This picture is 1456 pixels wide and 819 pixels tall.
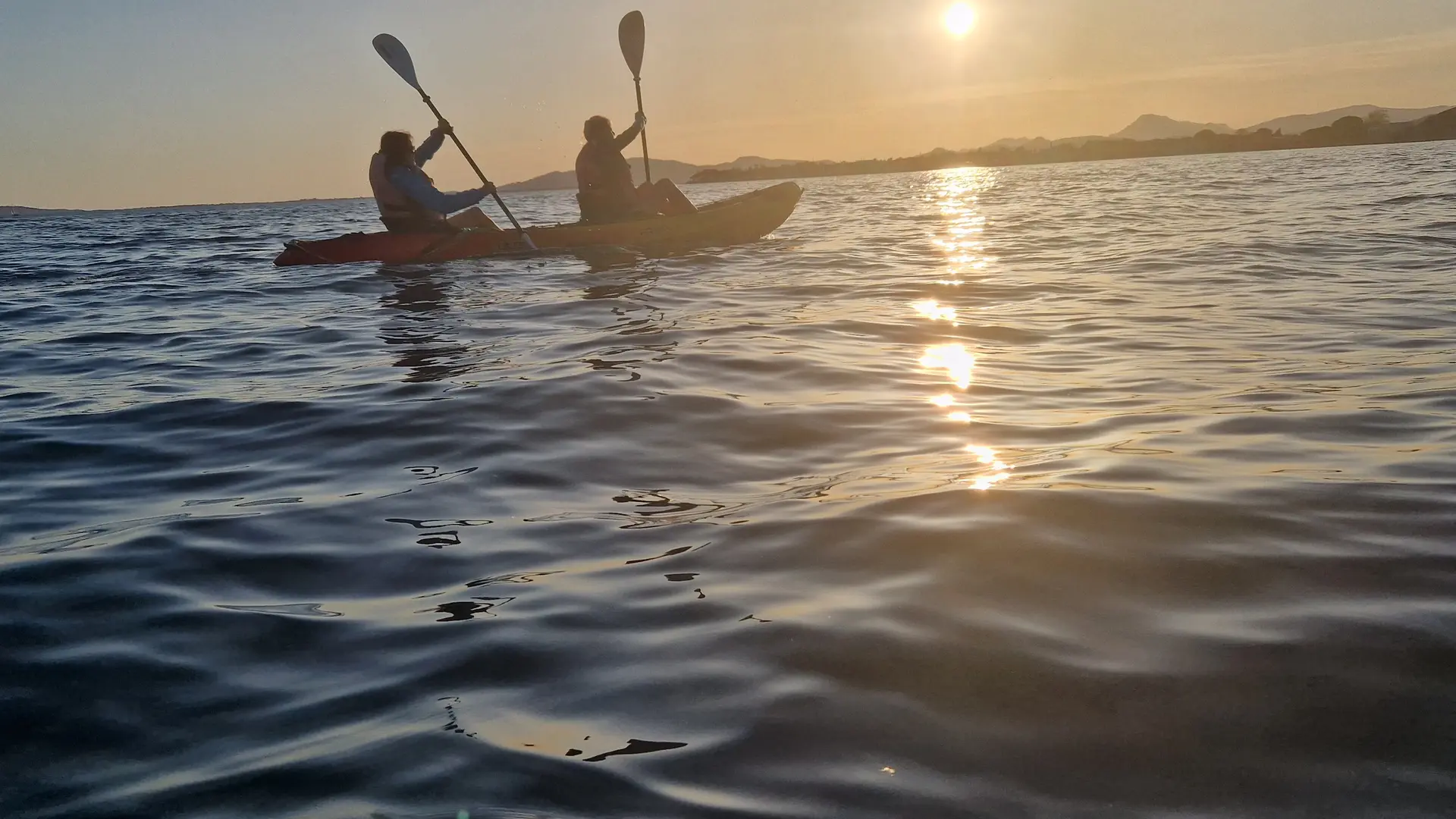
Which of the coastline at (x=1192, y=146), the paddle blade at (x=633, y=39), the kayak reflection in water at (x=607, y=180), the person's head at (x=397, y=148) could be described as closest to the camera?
the person's head at (x=397, y=148)

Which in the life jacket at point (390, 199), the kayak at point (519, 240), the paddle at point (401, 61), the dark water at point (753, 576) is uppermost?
the paddle at point (401, 61)

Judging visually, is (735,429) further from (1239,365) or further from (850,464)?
(1239,365)

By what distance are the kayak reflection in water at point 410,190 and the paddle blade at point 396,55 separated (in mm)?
1719

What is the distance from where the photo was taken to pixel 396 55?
14.6 m

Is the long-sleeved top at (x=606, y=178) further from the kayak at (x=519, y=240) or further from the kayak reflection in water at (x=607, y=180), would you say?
the kayak at (x=519, y=240)

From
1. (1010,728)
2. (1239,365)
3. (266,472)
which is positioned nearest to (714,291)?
(1239,365)

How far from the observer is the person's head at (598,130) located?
1424cm

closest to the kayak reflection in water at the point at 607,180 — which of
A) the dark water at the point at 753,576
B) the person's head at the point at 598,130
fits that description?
the person's head at the point at 598,130

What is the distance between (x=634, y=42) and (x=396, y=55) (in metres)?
3.96

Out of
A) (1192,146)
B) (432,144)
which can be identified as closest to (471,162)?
(432,144)

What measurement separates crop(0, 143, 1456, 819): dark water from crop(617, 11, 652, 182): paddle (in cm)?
1009

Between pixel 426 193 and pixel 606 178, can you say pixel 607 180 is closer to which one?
pixel 606 178

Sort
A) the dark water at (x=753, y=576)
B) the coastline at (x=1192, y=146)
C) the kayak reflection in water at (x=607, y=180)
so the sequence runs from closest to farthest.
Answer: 1. the dark water at (x=753, y=576)
2. the kayak reflection in water at (x=607, y=180)
3. the coastline at (x=1192, y=146)

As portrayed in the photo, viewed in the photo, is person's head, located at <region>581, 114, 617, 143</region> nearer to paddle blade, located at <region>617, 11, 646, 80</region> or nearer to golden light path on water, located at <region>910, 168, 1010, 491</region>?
paddle blade, located at <region>617, 11, 646, 80</region>
